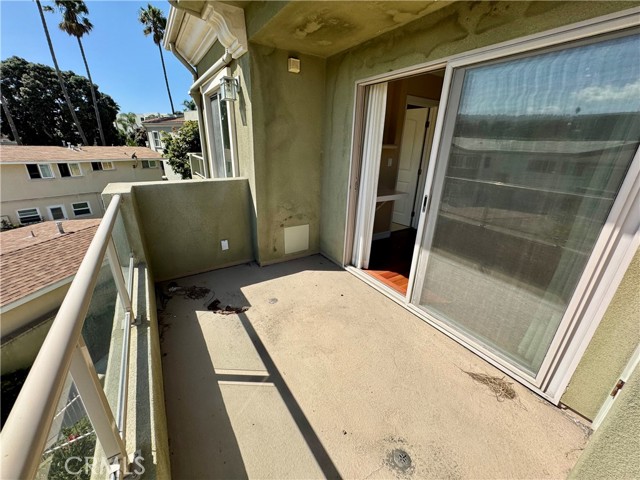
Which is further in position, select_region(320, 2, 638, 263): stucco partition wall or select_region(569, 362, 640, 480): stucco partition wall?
select_region(320, 2, 638, 263): stucco partition wall

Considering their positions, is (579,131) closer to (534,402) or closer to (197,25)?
(534,402)

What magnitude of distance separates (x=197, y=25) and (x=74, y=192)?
1464 centimetres

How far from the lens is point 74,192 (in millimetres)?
13203

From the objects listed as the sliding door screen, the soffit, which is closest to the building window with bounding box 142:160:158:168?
the soffit

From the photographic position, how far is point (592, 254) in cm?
151

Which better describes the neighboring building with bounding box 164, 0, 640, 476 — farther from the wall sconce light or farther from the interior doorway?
the interior doorway

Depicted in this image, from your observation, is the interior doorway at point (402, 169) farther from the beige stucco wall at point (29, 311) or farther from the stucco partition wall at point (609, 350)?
the beige stucco wall at point (29, 311)

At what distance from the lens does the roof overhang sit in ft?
8.42

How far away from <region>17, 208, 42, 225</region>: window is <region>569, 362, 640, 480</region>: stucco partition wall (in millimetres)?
19022

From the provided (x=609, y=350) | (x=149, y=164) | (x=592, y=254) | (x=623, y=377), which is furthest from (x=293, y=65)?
(x=149, y=164)

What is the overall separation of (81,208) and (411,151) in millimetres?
16987

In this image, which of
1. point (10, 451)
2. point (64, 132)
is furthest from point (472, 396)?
point (64, 132)

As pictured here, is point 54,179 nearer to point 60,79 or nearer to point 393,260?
point 60,79

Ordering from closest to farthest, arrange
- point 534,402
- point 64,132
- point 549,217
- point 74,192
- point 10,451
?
point 10,451 < point 549,217 < point 534,402 < point 74,192 < point 64,132
